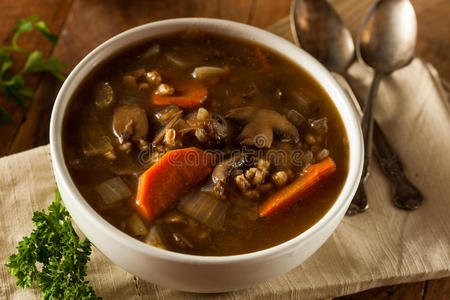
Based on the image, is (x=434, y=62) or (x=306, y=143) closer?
(x=306, y=143)

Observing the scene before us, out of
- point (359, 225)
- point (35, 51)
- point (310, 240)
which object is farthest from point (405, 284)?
point (35, 51)

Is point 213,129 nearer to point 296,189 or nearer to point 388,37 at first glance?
point 296,189

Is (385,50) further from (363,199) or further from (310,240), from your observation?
(310,240)

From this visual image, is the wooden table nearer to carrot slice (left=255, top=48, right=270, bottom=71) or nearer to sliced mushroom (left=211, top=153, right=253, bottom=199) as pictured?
carrot slice (left=255, top=48, right=270, bottom=71)

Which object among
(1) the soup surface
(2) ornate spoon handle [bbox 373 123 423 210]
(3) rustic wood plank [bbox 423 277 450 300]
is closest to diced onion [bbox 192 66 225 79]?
(1) the soup surface

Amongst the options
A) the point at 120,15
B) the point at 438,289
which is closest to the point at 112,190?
the point at 438,289
